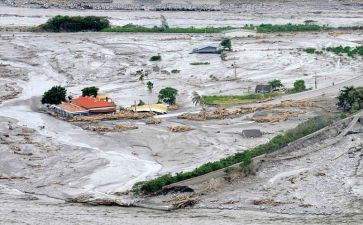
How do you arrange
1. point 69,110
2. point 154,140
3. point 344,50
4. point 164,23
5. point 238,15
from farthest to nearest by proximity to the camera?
point 238,15
point 164,23
point 344,50
point 69,110
point 154,140

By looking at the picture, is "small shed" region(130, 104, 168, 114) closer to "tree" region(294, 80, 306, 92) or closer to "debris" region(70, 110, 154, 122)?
"debris" region(70, 110, 154, 122)

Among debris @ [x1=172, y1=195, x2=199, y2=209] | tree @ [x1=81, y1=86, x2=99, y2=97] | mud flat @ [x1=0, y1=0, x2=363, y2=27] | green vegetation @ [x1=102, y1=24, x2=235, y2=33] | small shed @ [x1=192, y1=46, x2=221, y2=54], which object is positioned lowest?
mud flat @ [x1=0, y1=0, x2=363, y2=27]

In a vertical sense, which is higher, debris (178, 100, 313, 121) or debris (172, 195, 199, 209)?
debris (172, 195, 199, 209)

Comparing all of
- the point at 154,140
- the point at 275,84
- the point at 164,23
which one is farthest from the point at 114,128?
the point at 164,23

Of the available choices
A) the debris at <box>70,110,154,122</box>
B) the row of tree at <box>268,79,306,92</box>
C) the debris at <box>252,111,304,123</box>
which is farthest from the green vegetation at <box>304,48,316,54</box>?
the debris at <box>70,110,154,122</box>

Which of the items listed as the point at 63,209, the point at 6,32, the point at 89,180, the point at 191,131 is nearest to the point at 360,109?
the point at 191,131

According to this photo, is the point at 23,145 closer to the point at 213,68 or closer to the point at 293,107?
the point at 293,107

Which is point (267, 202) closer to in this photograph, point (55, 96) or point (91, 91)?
point (55, 96)
